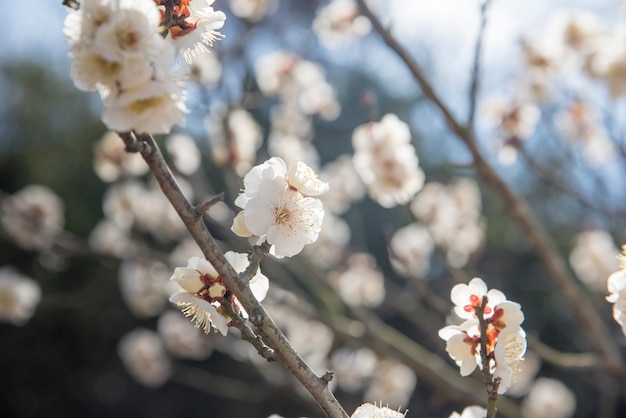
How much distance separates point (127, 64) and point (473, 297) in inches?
21.7

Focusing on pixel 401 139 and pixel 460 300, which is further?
pixel 401 139

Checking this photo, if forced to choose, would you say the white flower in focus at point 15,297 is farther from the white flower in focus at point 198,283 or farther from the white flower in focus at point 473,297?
the white flower in focus at point 473,297

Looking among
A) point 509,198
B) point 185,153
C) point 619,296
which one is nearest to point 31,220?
point 185,153

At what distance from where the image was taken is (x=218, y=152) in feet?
6.92

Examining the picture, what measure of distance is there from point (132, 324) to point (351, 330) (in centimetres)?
348

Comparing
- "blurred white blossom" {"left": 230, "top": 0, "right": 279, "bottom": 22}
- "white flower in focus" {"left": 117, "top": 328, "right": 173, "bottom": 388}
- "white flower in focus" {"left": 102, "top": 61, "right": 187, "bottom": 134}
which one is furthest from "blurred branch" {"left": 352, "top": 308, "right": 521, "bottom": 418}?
"white flower in focus" {"left": 117, "top": 328, "right": 173, "bottom": 388}

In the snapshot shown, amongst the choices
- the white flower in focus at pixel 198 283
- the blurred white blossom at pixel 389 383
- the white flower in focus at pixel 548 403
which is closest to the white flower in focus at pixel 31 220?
the blurred white blossom at pixel 389 383

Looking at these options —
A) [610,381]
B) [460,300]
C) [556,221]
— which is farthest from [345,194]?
Result: [556,221]

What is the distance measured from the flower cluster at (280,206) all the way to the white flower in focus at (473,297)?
22 cm

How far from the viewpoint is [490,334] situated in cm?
85

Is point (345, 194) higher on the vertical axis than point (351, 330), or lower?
higher

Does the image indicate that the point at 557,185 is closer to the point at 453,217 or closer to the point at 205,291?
the point at 453,217

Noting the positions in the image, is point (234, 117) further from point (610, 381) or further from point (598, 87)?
point (610, 381)

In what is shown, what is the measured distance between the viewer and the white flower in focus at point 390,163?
1.98 meters
